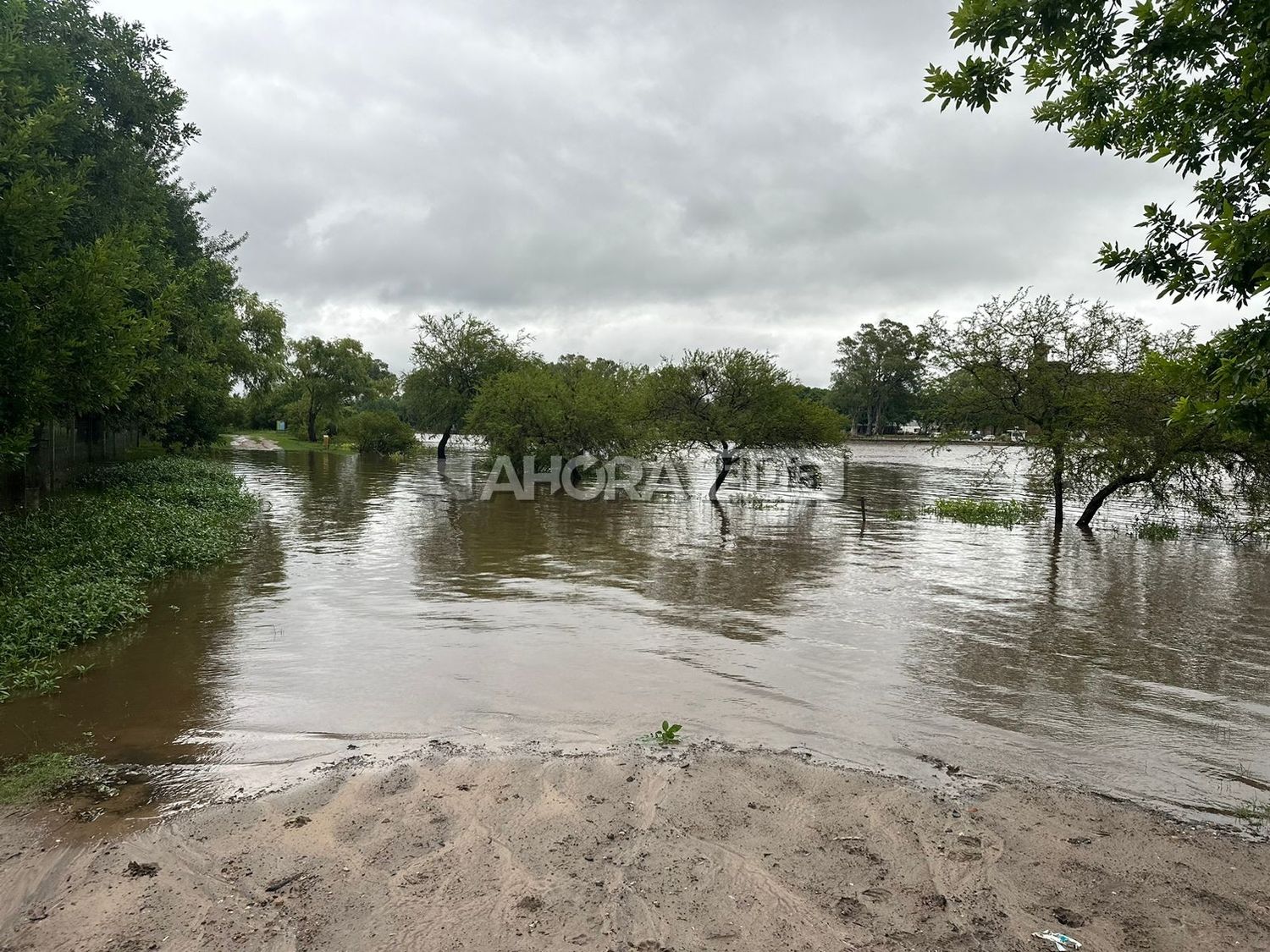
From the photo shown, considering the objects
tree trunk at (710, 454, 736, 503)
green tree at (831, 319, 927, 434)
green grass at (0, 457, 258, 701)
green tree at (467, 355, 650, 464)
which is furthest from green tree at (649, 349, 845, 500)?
green tree at (831, 319, 927, 434)

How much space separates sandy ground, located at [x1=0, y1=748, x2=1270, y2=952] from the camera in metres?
3.62

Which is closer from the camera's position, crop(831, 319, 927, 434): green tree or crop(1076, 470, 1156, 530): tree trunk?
crop(1076, 470, 1156, 530): tree trunk

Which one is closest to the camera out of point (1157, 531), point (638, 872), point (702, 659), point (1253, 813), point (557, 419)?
point (638, 872)

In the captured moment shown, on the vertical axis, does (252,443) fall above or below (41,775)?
above

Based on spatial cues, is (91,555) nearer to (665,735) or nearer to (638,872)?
(665,735)

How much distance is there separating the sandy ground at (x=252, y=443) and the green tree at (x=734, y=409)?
37.7 m

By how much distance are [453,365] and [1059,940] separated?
4409cm

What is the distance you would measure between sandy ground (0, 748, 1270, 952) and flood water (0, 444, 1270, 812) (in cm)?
89

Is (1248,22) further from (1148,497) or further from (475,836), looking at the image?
(1148,497)

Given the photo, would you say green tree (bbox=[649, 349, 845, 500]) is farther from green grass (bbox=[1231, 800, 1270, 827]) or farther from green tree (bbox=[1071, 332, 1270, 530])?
green grass (bbox=[1231, 800, 1270, 827])

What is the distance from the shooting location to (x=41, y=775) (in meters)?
5.29

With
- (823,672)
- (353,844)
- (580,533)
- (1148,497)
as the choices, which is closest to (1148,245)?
(823,672)

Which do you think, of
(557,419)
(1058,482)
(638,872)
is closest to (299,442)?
(557,419)

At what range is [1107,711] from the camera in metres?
7.41
